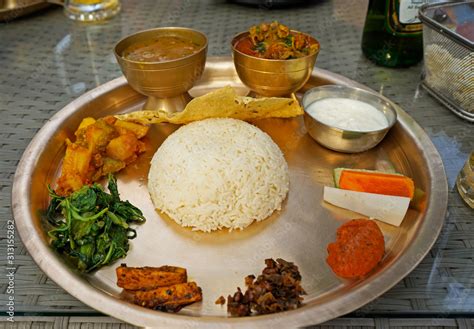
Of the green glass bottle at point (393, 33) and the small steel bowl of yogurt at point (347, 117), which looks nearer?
the small steel bowl of yogurt at point (347, 117)

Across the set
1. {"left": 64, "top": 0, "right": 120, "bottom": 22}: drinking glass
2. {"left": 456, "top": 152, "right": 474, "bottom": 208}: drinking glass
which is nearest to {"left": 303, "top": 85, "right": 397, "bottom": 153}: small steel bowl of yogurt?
{"left": 456, "top": 152, "right": 474, "bottom": 208}: drinking glass

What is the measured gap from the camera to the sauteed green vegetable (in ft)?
5.69

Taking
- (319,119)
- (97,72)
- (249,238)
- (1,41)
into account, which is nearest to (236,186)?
(249,238)

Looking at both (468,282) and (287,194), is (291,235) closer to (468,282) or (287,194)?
(287,194)

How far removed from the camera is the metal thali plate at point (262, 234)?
146 centimetres

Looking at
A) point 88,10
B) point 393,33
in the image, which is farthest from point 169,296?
point 88,10

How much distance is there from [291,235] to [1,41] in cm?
344

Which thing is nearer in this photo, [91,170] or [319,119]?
[91,170]

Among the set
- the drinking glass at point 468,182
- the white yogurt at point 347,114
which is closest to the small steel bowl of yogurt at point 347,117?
the white yogurt at point 347,114

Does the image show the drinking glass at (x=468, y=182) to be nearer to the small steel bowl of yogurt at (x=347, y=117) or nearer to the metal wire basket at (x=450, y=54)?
the small steel bowl of yogurt at (x=347, y=117)

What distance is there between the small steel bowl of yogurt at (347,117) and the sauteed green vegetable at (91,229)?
1.22 meters

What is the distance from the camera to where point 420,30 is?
9.61 feet

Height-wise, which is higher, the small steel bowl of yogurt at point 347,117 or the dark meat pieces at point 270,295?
the small steel bowl of yogurt at point 347,117

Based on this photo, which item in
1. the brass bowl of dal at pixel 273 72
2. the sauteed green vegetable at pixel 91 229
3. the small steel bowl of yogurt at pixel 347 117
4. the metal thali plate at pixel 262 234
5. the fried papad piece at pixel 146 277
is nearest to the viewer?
the metal thali plate at pixel 262 234
